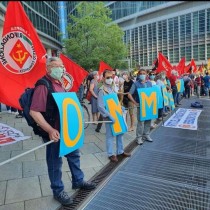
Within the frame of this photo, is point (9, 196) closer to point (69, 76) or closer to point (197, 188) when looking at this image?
point (197, 188)

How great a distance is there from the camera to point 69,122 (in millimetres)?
3436

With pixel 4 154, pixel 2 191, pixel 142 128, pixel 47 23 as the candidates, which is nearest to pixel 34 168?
pixel 2 191

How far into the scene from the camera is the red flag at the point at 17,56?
4.17 metres

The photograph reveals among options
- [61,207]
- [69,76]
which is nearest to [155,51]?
[69,76]

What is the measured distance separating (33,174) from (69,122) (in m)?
1.59

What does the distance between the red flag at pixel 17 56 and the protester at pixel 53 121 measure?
1.10m

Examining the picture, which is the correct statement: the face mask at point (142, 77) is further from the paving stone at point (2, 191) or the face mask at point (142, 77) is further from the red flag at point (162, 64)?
the red flag at point (162, 64)

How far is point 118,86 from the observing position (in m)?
9.95

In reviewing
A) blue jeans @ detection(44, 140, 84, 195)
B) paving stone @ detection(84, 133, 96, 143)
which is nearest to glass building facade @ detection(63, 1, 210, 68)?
paving stone @ detection(84, 133, 96, 143)

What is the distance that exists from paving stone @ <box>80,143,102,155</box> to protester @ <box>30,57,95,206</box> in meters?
1.90

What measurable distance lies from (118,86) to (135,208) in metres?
6.85

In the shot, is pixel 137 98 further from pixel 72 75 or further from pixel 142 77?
pixel 72 75

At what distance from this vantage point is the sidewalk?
354cm

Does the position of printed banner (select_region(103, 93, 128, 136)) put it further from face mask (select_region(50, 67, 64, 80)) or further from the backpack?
the backpack
